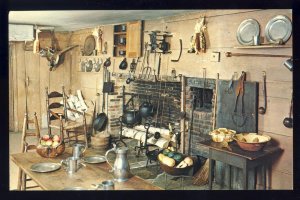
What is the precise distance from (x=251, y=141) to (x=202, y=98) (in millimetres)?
977

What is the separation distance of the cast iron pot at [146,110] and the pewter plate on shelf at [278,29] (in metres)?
1.98

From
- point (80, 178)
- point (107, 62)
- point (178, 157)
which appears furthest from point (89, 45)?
point (80, 178)

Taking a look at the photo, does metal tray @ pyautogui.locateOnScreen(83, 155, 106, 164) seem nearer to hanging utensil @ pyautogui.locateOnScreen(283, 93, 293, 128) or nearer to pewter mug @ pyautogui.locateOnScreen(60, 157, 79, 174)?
pewter mug @ pyautogui.locateOnScreen(60, 157, 79, 174)

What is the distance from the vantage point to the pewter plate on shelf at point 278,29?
291 centimetres

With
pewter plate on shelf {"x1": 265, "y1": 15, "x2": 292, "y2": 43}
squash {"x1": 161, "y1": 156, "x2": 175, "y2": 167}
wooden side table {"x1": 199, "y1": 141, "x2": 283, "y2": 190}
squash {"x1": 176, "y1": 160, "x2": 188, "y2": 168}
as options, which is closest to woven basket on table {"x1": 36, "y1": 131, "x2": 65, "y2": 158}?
squash {"x1": 161, "y1": 156, "x2": 175, "y2": 167}

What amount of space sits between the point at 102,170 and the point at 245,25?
77.9 inches

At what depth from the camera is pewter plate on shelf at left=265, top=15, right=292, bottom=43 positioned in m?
2.91

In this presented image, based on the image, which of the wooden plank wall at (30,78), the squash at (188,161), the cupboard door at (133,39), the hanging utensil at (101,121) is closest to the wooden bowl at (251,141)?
the squash at (188,161)

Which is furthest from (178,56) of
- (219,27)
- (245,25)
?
(245,25)

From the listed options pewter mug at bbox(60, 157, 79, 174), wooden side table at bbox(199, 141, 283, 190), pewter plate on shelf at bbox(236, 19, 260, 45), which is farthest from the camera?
pewter plate on shelf at bbox(236, 19, 260, 45)

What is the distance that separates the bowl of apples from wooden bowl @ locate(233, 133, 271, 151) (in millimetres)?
1564
